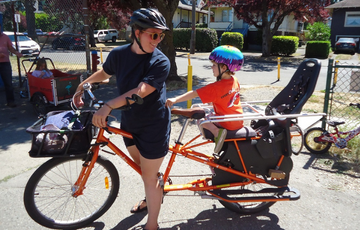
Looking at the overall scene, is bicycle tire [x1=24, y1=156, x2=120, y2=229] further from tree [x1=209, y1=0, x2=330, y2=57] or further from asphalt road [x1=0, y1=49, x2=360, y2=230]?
tree [x1=209, y1=0, x2=330, y2=57]

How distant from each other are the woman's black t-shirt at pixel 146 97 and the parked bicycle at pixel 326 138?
303cm

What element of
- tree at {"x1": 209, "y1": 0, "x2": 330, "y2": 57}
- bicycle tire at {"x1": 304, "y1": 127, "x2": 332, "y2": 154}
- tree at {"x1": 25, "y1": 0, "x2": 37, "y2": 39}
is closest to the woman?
bicycle tire at {"x1": 304, "y1": 127, "x2": 332, "y2": 154}

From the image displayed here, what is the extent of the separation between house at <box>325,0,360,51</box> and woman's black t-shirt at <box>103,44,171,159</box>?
34.2 metres

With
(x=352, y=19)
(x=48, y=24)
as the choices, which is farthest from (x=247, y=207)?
(x=352, y=19)

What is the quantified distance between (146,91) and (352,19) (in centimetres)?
3622

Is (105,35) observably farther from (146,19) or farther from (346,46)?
(146,19)

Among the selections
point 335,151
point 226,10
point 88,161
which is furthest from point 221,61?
point 226,10

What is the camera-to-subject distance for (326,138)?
4629 millimetres

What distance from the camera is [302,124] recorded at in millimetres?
5965

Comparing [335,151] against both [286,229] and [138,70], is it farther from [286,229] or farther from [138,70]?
[138,70]

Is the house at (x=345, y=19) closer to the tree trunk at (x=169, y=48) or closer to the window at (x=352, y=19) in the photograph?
the window at (x=352, y=19)

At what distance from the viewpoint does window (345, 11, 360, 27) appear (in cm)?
3184

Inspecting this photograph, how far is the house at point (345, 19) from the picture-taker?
3167 centimetres

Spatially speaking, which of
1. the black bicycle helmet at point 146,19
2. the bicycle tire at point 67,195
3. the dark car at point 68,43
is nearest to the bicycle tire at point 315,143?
the bicycle tire at point 67,195
